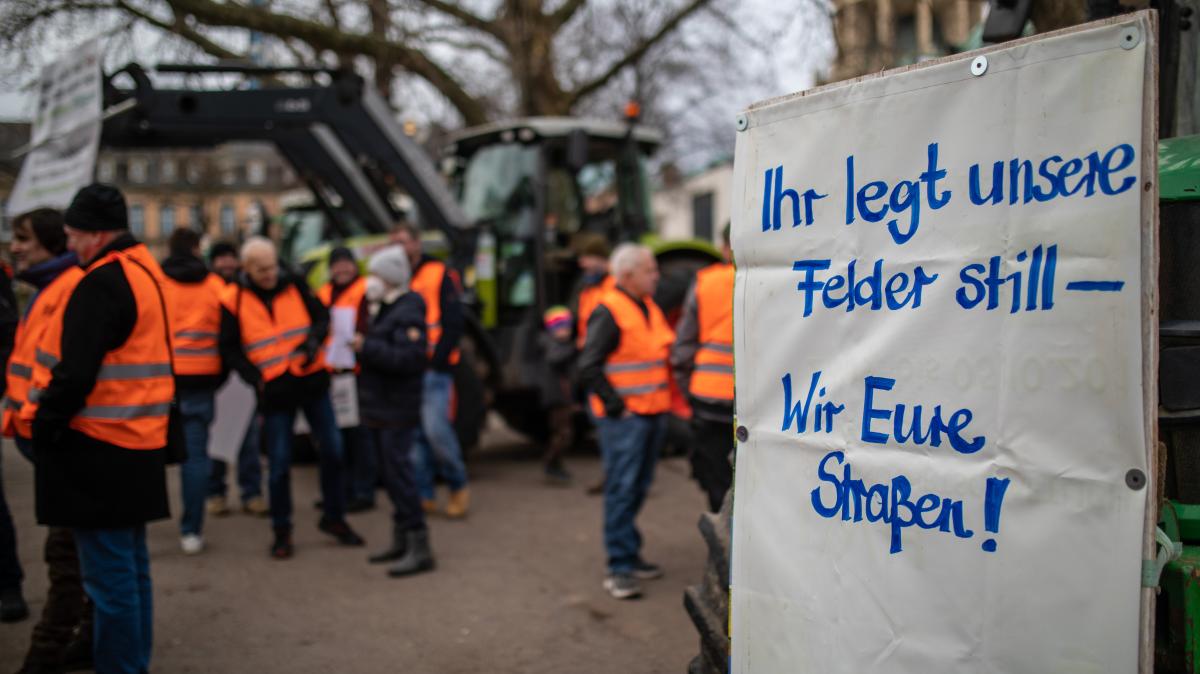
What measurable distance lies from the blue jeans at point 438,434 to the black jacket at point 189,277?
1344 millimetres

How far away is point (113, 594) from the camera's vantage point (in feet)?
11.9

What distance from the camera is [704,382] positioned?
4.61 meters

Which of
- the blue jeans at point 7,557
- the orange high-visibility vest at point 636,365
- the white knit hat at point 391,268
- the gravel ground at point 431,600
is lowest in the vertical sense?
the gravel ground at point 431,600

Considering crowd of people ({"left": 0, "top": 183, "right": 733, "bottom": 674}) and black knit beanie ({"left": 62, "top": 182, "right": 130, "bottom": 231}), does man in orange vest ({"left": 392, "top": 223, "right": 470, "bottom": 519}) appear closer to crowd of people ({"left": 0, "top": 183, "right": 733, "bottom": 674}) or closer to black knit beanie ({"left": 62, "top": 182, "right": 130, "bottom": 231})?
crowd of people ({"left": 0, "top": 183, "right": 733, "bottom": 674})

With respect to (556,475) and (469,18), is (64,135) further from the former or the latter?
(469,18)

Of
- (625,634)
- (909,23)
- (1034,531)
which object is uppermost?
(909,23)

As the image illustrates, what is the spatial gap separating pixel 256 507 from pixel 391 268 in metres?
2.49

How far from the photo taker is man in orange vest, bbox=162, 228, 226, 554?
588cm

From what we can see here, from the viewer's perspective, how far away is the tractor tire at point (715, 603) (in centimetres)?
301

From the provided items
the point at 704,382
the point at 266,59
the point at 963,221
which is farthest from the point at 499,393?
the point at 266,59

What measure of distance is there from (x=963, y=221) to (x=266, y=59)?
1357 centimetres

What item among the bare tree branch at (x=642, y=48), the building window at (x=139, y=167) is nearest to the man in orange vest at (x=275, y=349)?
the bare tree branch at (x=642, y=48)

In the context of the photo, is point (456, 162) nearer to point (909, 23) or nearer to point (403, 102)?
point (403, 102)

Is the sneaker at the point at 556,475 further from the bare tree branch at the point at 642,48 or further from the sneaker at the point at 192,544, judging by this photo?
the bare tree branch at the point at 642,48
